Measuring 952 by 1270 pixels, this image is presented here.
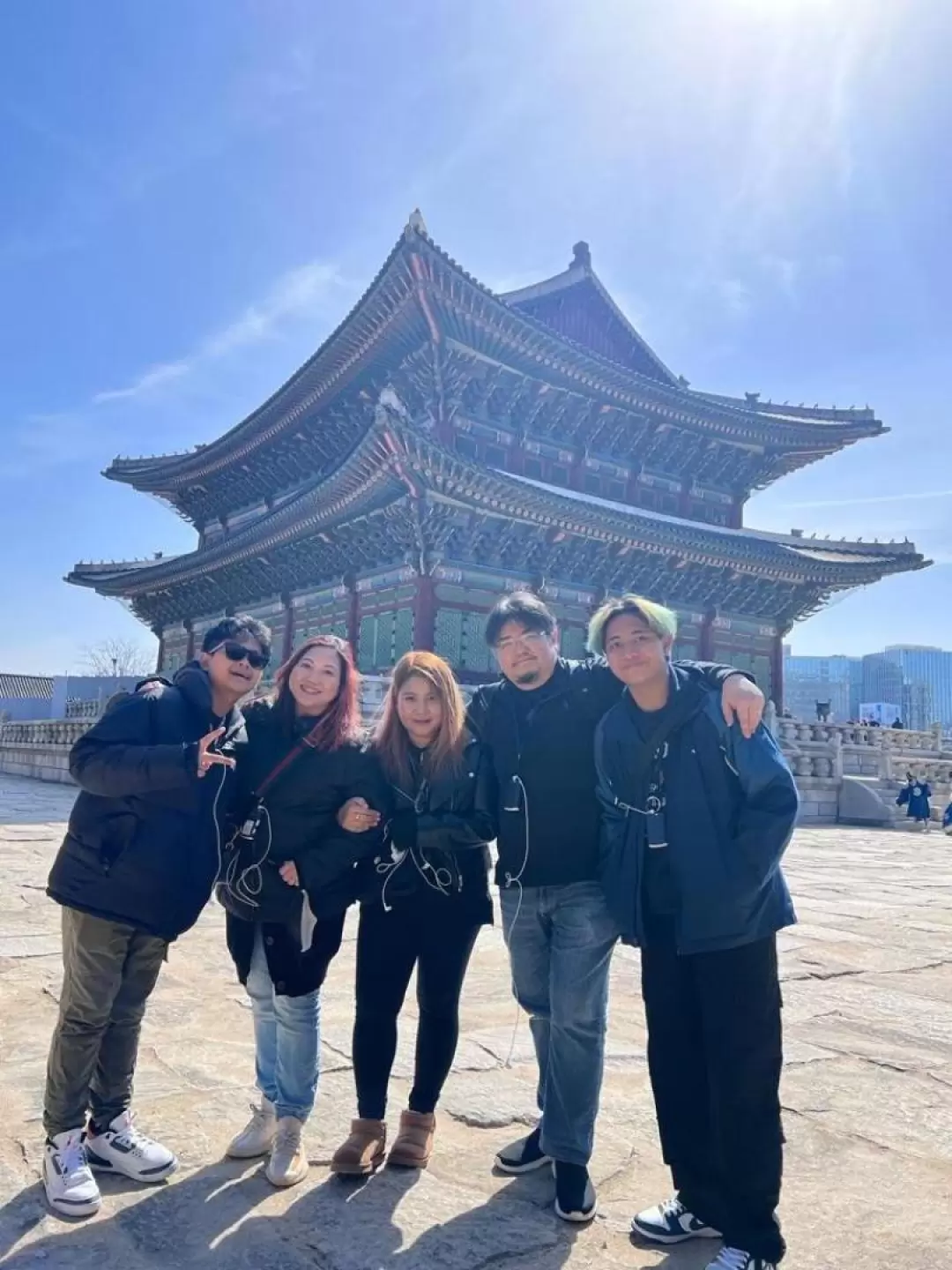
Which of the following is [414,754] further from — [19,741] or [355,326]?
[19,741]

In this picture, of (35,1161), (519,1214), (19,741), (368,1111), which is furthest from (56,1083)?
(19,741)

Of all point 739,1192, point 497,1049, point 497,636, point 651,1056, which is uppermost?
point 497,636

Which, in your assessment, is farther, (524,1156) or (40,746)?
(40,746)

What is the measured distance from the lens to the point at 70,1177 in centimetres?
266

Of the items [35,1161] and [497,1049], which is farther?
[497,1049]

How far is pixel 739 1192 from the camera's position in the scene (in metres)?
2.42

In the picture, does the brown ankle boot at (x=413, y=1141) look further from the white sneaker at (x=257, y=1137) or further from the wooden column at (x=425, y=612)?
the wooden column at (x=425, y=612)

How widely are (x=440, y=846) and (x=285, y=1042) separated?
0.84 meters

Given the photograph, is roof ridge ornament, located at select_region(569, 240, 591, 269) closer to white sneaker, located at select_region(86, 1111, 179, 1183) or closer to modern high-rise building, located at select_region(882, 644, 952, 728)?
white sneaker, located at select_region(86, 1111, 179, 1183)

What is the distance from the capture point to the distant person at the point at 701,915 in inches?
96.4

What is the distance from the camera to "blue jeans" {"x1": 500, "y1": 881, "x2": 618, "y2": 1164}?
2738mm

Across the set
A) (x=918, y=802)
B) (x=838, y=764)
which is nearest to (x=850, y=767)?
(x=838, y=764)

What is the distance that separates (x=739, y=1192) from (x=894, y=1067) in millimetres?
2010

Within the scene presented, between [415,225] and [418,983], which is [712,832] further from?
[415,225]
